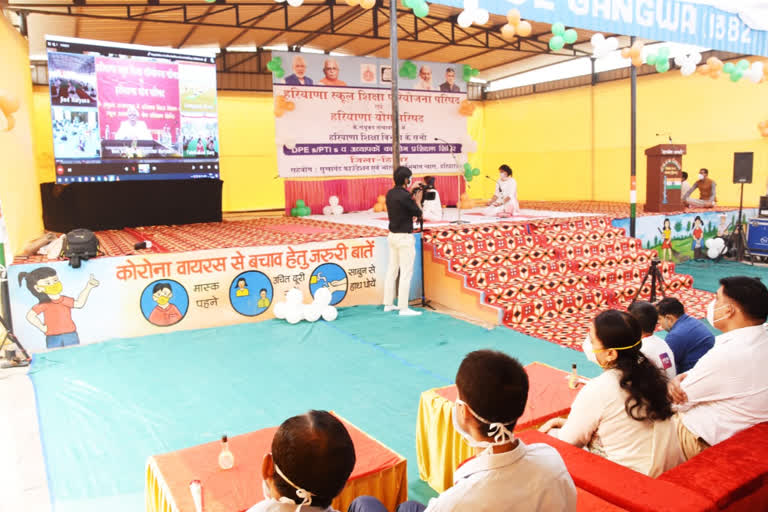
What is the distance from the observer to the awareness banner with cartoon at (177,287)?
540 centimetres

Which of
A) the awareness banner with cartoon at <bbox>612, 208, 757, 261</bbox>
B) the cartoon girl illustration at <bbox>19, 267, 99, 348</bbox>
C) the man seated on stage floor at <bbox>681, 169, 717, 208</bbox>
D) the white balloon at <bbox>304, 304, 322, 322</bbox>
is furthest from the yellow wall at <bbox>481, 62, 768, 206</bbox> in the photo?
the cartoon girl illustration at <bbox>19, 267, 99, 348</bbox>

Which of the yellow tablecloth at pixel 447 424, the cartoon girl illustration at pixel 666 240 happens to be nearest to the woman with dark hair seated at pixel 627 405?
the yellow tablecloth at pixel 447 424

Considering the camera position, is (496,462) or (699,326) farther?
(699,326)

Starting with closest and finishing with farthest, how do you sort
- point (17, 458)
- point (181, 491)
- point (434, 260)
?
1. point (181, 491)
2. point (17, 458)
3. point (434, 260)

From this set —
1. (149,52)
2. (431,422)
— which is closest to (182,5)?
(149,52)

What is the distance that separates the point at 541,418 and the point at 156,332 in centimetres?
437

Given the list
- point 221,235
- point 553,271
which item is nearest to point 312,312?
point 221,235

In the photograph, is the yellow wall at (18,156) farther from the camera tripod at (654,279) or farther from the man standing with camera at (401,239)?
the camera tripod at (654,279)

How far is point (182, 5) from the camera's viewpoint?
992 cm

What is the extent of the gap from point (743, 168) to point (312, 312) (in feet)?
25.6

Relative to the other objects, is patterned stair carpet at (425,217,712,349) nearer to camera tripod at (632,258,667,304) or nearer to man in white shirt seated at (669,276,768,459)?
camera tripod at (632,258,667,304)

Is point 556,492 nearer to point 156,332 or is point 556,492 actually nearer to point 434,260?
point 156,332

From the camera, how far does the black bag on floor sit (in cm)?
547

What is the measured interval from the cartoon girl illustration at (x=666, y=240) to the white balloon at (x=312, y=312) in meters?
6.32
